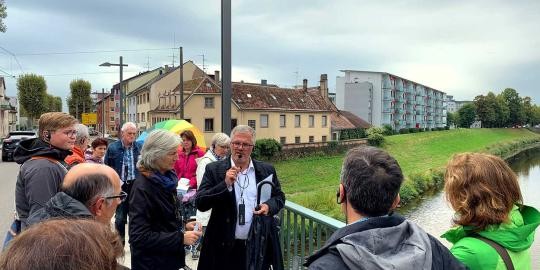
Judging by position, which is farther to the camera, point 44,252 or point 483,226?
point 483,226

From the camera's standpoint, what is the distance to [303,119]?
2042 inches

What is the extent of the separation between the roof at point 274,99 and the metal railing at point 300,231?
134ft

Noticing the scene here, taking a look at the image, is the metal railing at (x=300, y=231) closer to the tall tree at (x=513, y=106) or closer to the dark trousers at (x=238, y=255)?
the dark trousers at (x=238, y=255)

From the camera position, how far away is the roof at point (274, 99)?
46.6 metres

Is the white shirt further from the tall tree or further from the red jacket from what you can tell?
the tall tree

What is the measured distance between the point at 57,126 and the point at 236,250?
5.49 ft

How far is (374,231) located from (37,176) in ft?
7.48

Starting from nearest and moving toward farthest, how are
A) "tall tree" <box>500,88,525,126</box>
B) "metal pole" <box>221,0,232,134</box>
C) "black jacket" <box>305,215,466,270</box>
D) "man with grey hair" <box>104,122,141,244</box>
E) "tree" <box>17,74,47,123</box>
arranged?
"black jacket" <box>305,215,466,270</box> < "metal pole" <box>221,0,232,134</box> < "man with grey hair" <box>104,122,141,244</box> < "tree" <box>17,74,47,123</box> < "tall tree" <box>500,88,525,126</box>

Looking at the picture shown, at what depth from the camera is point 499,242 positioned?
1916 millimetres

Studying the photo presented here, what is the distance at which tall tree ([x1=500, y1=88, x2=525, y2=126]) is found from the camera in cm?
11144

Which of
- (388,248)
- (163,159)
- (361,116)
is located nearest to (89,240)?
(388,248)

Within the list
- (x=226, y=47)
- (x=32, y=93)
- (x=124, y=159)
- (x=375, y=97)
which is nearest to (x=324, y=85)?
(x=375, y=97)

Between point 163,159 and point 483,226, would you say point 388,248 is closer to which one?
point 483,226

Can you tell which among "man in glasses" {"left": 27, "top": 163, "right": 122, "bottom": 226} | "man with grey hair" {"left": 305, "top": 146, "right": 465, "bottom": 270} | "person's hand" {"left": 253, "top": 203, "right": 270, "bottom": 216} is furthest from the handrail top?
"man in glasses" {"left": 27, "top": 163, "right": 122, "bottom": 226}
